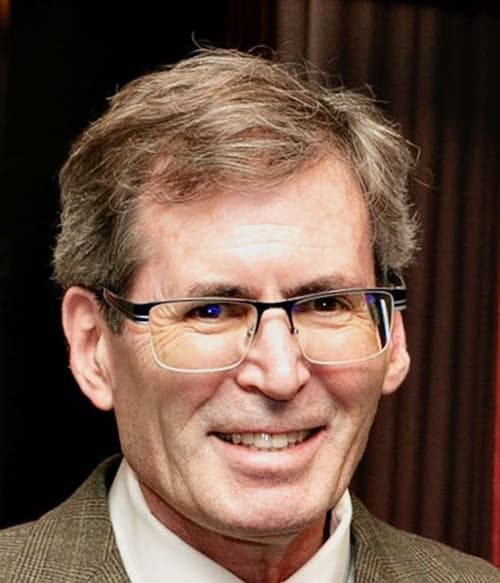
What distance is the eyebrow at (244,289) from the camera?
2010mm

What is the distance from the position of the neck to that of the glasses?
27 cm

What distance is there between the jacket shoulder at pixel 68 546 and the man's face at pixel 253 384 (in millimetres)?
129

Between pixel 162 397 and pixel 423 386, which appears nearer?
pixel 162 397

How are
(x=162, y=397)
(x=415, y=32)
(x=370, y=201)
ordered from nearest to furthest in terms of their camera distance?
1. (x=162, y=397)
2. (x=370, y=201)
3. (x=415, y=32)

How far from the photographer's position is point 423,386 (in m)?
3.03

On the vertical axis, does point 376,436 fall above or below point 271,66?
below

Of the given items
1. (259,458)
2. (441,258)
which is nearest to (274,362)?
(259,458)

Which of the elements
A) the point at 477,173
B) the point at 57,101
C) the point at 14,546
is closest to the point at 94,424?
the point at 57,101

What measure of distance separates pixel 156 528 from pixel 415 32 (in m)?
1.31

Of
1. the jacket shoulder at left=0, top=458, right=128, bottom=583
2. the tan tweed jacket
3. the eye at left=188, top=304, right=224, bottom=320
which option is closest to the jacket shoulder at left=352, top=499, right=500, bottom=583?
the tan tweed jacket

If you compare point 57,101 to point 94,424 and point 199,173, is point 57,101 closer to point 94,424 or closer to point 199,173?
point 94,424

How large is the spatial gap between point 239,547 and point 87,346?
388 mm

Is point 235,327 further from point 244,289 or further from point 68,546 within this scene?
point 68,546

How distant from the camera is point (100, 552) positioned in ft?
7.06
